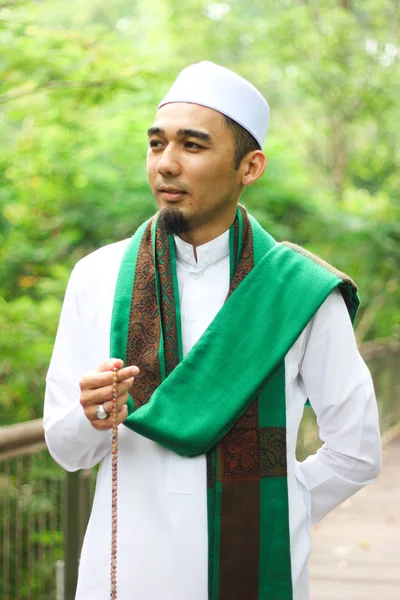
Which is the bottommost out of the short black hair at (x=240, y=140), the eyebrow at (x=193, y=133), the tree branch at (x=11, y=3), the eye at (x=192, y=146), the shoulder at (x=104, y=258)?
the shoulder at (x=104, y=258)

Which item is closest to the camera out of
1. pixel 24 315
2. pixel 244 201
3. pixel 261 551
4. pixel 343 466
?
pixel 261 551

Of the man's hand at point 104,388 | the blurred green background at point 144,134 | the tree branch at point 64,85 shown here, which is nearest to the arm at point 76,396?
the man's hand at point 104,388

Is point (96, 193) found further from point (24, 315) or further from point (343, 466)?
point (343, 466)

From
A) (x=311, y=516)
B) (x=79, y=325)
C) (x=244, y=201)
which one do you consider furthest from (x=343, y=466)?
(x=244, y=201)

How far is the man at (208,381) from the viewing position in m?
2.50

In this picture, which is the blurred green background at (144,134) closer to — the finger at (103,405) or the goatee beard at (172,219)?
the goatee beard at (172,219)

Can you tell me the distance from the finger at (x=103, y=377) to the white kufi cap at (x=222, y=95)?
2.76 ft

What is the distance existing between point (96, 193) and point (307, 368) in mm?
5129

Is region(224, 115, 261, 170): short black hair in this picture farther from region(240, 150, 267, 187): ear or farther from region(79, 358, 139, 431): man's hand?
region(79, 358, 139, 431): man's hand

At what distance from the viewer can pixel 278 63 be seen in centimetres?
1544

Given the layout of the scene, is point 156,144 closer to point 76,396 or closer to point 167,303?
point 167,303

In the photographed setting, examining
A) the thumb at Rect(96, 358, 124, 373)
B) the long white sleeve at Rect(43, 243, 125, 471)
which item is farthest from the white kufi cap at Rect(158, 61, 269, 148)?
the thumb at Rect(96, 358, 124, 373)

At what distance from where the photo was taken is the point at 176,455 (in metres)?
2.54

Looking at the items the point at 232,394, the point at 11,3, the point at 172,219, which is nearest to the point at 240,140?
the point at 172,219
